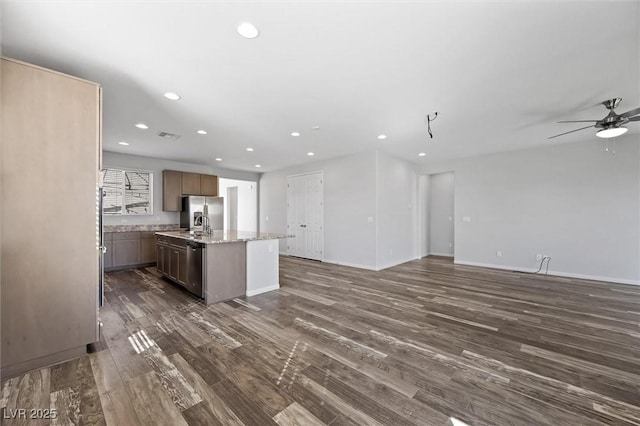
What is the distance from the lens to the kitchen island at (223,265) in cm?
347

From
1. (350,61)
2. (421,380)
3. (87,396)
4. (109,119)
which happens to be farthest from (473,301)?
(109,119)

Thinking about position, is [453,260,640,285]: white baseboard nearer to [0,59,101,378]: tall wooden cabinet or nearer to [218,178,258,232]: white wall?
[218,178,258,232]: white wall

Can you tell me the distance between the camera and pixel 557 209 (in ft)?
17.0

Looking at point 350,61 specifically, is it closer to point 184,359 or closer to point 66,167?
point 66,167

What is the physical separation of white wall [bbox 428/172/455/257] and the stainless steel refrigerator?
21.1 feet

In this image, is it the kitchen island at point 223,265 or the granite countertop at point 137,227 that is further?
the granite countertop at point 137,227

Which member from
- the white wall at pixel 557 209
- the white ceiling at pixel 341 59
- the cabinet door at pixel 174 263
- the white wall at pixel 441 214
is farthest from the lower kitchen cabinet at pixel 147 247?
the white wall at pixel 441 214

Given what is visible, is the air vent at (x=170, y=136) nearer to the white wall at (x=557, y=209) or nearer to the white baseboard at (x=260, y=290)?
the white baseboard at (x=260, y=290)

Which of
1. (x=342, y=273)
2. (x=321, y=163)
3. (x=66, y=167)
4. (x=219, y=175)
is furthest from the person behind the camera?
(x=219, y=175)

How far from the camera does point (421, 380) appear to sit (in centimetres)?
186

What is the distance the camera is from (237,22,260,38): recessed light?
186 centimetres

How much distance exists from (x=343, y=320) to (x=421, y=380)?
1.16 metres

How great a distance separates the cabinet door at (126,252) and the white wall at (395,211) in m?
5.48

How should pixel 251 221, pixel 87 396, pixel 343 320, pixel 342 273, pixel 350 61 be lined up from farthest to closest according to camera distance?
pixel 251 221 → pixel 342 273 → pixel 343 320 → pixel 350 61 → pixel 87 396
